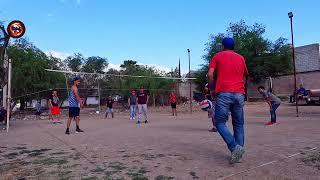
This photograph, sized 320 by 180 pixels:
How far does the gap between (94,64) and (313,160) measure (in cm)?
7491

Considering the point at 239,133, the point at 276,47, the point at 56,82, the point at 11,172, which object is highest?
the point at 276,47

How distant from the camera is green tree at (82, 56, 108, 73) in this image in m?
77.5

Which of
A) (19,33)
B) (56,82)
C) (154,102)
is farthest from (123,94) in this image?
(19,33)

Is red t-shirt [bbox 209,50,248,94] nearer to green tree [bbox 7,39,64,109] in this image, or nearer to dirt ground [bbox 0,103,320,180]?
dirt ground [bbox 0,103,320,180]

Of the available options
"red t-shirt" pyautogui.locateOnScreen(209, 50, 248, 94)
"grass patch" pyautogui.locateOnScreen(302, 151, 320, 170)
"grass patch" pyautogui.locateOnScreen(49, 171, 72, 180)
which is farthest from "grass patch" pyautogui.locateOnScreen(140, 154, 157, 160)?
"grass patch" pyautogui.locateOnScreen(302, 151, 320, 170)

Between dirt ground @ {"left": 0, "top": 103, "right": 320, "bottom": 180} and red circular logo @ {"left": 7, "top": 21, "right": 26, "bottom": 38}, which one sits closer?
dirt ground @ {"left": 0, "top": 103, "right": 320, "bottom": 180}

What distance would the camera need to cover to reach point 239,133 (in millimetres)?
6137

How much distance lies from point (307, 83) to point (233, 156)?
4286cm

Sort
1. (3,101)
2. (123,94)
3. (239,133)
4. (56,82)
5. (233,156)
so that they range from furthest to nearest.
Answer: (123,94), (56,82), (3,101), (239,133), (233,156)

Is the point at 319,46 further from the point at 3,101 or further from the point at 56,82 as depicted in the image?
the point at 3,101

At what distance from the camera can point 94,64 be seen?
7900 centimetres

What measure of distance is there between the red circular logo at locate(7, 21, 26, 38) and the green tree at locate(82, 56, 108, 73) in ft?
208

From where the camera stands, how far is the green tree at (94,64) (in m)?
77.5

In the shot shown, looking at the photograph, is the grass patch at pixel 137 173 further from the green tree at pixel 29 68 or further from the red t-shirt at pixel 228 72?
the green tree at pixel 29 68
